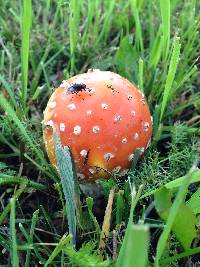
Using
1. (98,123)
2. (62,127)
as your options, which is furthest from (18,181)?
(98,123)

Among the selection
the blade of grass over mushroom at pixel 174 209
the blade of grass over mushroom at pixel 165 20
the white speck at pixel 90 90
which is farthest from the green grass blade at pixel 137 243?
the blade of grass over mushroom at pixel 165 20

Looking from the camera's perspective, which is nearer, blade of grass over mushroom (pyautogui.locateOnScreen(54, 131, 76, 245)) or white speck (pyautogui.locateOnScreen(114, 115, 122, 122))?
blade of grass over mushroom (pyautogui.locateOnScreen(54, 131, 76, 245))

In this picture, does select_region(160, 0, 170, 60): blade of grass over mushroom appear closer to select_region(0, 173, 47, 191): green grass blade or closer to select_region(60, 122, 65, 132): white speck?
select_region(60, 122, 65, 132): white speck

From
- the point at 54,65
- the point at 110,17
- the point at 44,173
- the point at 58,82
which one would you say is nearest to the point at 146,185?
the point at 44,173

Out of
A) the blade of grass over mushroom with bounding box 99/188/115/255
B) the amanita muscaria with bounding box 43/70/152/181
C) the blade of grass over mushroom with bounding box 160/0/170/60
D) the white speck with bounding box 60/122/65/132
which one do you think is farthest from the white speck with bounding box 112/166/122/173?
the blade of grass over mushroom with bounding box 160/0/170/60

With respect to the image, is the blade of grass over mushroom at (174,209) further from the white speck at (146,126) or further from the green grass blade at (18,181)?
the green grass blade at (18,181)

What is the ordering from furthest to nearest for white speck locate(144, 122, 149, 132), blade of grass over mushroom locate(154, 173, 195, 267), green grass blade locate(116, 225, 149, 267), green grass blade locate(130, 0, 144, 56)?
green grass blade locate(130, 0, 144, 56) → white speck locate(144, 122, 149, 132) → blade of grass over mushroom locate(154, 173, 195, 267) → green grass blade locate(116, 225, 149, 267)

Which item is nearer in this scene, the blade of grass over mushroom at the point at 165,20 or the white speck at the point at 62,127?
the white speck at the point at 62,127
